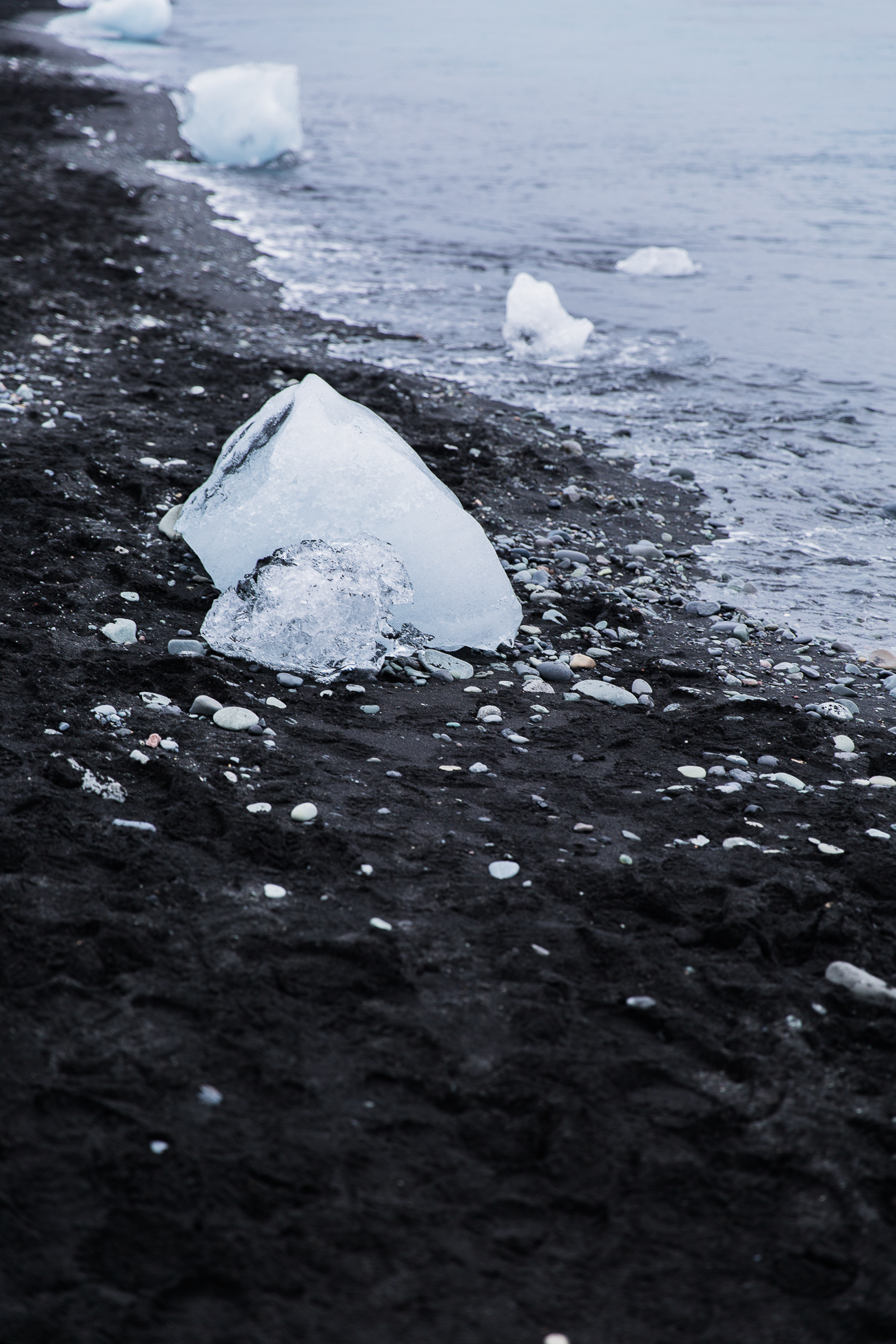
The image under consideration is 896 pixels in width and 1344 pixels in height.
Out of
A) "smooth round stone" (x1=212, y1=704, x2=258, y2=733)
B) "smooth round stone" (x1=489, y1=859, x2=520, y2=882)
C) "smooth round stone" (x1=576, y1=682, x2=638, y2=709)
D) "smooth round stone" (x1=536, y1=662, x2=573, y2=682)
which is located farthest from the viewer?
"smooth round stone" (x1=536, y1=662, x2=573, y2=682)

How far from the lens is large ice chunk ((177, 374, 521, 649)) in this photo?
5.12m

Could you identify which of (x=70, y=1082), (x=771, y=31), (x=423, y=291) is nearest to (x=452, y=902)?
(x=70, y=1082)

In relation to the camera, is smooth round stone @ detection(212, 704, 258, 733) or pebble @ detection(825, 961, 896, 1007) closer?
pebble @ detection(825, 961, 896, 1007)

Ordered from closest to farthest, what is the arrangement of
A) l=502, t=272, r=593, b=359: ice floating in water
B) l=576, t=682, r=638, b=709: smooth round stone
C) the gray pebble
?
the gray pebble → l=576, t=682, r=638, b=709: smooth round stone → l=502, t=272, r=593, b=359: ice floating in water

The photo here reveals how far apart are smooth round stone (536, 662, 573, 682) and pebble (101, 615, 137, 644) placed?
6.48ft

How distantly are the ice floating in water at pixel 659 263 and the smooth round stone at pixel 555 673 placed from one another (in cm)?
1023

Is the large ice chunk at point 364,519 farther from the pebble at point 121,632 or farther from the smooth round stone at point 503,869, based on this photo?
the smooth round stone at point 503,869

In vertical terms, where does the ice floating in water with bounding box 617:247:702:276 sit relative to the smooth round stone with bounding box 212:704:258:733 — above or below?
above

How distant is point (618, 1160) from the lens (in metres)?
2.53

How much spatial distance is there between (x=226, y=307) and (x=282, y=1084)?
9636 millimetres

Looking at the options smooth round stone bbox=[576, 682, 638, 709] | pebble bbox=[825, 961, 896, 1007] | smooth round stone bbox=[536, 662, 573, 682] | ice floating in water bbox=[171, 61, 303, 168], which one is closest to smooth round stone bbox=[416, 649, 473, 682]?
smooth round stone bbox=[536, 662, 573, 682]

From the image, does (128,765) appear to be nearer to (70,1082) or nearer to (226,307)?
(70,1082)

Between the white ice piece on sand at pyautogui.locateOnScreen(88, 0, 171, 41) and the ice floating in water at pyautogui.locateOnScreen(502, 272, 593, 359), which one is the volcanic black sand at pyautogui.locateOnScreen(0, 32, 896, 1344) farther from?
the white ice piece on sand at pyautogui.locateOnScreen(88, 0, 171, 41)

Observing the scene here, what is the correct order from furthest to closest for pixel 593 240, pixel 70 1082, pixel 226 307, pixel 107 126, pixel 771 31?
1. pixel 771 31
2. pixel 107 126
3. pixel 593 240
4. pixel 226 307
5. pixel 70 1082
